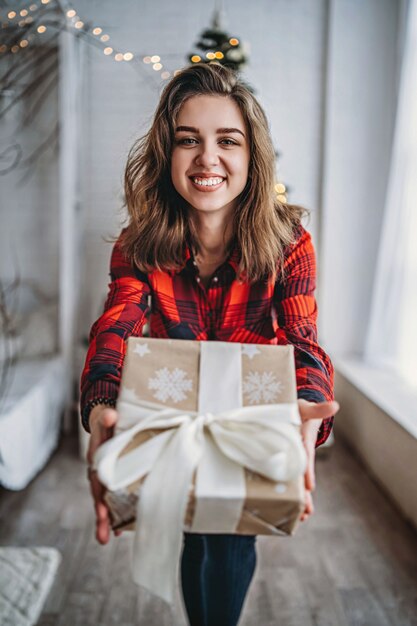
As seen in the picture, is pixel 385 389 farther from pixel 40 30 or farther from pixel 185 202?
pixel 40 30

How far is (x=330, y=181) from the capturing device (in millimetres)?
2865

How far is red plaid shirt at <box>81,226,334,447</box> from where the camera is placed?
87cm

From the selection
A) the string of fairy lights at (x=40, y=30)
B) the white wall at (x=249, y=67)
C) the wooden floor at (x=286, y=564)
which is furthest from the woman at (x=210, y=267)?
the white wall at (x=249, y=67)

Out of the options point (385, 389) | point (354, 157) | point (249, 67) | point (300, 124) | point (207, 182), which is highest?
point (249, 67)

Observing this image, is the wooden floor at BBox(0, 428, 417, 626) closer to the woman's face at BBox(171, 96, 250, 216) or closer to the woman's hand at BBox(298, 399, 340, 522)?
the woman's hand at BBox(298, 399, 340, 522)

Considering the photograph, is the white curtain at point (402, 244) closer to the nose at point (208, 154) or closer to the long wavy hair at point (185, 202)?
the long wavy hair at point (185, 202)

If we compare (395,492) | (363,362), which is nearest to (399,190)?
(363,362)

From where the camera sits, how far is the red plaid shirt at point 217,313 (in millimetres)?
865

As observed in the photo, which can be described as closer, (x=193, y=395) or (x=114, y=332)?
(x=193, y=395)

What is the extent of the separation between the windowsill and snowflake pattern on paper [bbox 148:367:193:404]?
4.61ft

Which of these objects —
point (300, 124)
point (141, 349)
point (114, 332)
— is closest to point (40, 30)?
point (300, 124)

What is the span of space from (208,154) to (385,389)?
188cm

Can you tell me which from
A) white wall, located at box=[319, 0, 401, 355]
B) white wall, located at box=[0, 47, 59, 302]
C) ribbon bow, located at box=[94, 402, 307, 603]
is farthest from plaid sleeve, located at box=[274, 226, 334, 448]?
white wall, located at box=[0, 47, 59, 302]

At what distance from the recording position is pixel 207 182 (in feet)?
2.70
